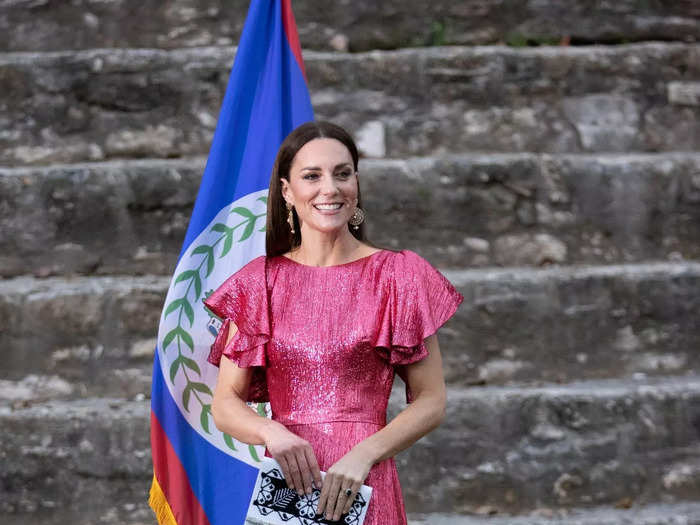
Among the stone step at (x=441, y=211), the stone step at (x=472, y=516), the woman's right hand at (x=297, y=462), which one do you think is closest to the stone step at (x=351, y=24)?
the stone step at (x=441, y=211)

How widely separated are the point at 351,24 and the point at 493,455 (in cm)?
231

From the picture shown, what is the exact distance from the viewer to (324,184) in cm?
224

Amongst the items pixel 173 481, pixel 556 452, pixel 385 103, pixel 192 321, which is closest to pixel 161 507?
pixel 173 481

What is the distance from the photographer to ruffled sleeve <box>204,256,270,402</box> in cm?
223

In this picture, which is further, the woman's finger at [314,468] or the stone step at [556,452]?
the stone step at [556,452]

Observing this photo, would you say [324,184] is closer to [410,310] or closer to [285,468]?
[410,310]

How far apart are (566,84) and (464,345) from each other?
4.71 feet

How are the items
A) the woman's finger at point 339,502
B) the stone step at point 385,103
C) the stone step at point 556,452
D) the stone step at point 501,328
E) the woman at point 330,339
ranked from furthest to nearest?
the stone step at point 385,103
the stone step at point 501,328
the stone step at point 556,452
the woman at point 330,339
the woman's finger at point 339,502

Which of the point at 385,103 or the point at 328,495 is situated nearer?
the point at 328,495

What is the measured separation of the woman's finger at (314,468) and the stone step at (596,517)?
5.32 feet

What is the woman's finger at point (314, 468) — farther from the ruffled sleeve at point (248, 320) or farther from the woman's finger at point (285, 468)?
the ruffled sleeve at point (248, 320)

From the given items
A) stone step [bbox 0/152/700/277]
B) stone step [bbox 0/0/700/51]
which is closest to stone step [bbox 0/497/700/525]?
stone step [bbox 0/152/700/277]

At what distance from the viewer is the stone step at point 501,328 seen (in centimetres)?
397

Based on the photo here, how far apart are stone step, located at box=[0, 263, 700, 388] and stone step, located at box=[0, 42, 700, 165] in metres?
0.76
